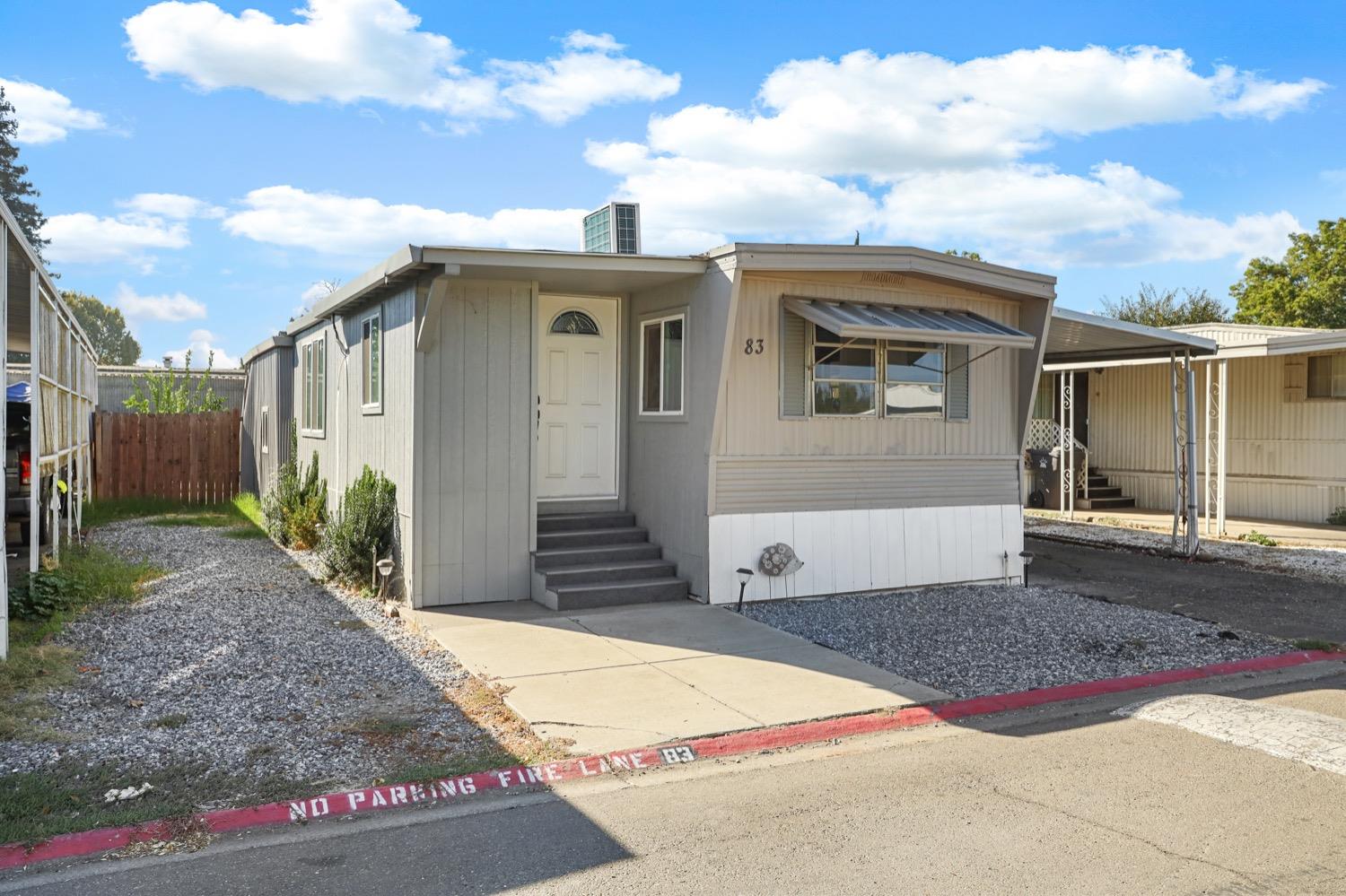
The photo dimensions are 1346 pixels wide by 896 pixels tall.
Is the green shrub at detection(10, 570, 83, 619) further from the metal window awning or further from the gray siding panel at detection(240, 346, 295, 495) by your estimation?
the gray siding panel at detection(240, 346, 295, 495)

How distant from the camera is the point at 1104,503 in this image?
62.1 feet

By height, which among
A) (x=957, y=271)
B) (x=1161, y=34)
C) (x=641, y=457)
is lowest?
(x=641, y=457)

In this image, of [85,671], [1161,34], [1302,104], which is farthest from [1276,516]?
[85,671]

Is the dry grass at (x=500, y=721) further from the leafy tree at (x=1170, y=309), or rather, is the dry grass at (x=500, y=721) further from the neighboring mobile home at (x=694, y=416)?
the leafy tree at (x=1170, y=309)

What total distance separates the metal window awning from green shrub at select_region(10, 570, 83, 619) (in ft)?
21.2

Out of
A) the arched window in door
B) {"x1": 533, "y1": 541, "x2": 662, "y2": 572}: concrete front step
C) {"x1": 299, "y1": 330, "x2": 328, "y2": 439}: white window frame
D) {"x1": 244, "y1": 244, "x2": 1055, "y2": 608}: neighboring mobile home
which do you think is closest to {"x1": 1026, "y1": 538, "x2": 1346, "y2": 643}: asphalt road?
{"x1": 244, "y1": 244, "x2": 1055, "y2": 608}: neighboring mobile home

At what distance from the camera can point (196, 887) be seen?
365cm

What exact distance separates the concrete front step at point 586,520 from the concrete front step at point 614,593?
83 cm

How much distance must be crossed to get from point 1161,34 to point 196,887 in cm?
1329

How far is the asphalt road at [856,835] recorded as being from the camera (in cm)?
375

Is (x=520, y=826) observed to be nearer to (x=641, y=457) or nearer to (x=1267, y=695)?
(x=1267, y=695)

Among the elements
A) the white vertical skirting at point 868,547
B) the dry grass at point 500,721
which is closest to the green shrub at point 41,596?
the dry grass at point 500,721

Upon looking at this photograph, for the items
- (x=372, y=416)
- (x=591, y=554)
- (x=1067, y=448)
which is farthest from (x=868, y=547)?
(x=1067, y=448)

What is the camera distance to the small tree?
21.0m
